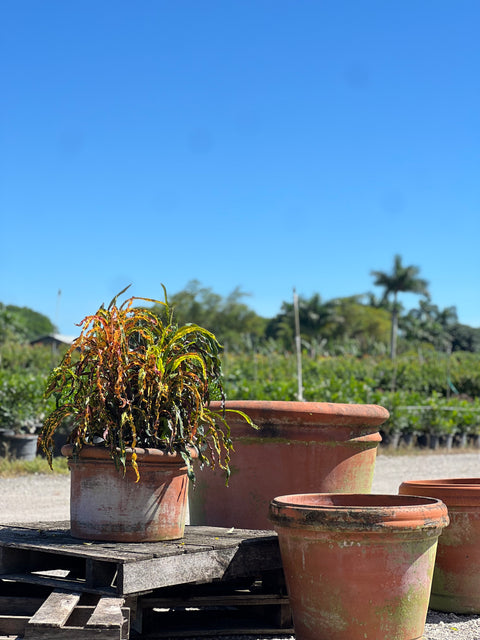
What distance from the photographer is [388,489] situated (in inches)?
343

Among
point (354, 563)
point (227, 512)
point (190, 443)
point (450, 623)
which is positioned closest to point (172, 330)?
point (190, 443)

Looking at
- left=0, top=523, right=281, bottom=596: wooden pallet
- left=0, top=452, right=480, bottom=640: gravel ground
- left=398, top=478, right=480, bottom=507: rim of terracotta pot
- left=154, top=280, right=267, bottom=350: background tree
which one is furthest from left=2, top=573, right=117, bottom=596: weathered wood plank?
left=154, top=280, right=267, bottom=350: background tree

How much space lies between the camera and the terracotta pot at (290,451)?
3689 mm

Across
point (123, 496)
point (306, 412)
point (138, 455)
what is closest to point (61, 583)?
point (123, 496)

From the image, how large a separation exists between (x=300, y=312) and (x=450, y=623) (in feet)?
146

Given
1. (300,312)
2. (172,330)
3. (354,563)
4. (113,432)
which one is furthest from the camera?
(300,312)

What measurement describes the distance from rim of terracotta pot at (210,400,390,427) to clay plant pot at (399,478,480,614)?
521 mm

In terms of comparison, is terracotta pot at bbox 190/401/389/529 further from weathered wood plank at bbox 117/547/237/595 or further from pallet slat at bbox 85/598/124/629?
pallet slat at bbox 85/598/124/629

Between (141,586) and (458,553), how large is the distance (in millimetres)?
1736

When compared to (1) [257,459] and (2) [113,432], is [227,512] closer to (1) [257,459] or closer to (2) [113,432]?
(1) [257,459]

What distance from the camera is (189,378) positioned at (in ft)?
10.9

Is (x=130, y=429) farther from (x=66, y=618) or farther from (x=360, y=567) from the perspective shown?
(x=360, y=567)

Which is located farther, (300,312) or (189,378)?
(300,312)

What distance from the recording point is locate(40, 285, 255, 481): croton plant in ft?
10.3
